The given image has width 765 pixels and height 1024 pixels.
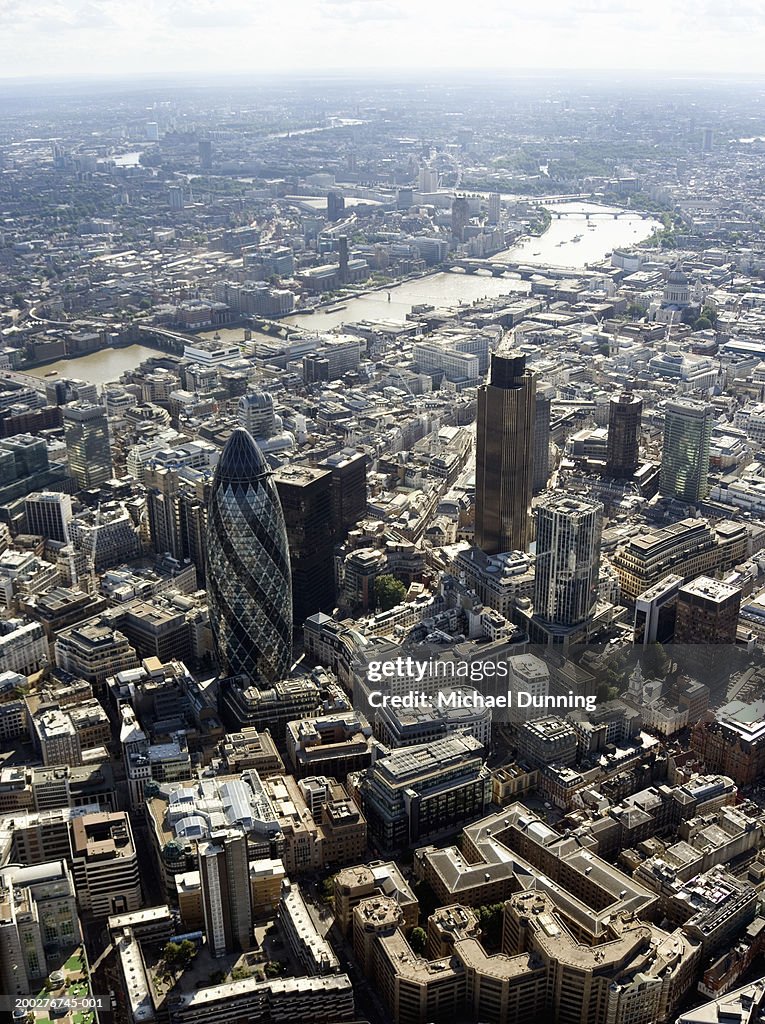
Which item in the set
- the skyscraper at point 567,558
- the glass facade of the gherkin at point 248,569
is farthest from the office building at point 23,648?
the skyscraper at point 567,558

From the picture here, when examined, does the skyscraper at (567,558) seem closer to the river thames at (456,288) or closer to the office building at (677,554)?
the office building at (677,554)

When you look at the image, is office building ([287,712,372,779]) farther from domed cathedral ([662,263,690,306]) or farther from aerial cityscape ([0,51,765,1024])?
domed cathedral ([662,263,690,306])

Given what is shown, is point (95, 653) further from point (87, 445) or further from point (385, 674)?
point (87, 445)

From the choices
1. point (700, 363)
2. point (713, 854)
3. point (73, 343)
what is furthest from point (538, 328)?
point (713, 854)

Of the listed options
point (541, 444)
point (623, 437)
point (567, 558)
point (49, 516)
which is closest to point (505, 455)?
point (567, 558)

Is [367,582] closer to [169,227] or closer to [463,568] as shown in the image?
[463,568]

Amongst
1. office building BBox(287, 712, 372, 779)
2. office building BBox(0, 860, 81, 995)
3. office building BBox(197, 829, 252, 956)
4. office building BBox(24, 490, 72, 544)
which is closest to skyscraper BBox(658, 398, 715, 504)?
office building BBox(287, 712, 372, 779)
